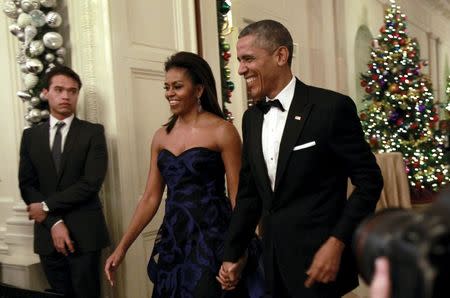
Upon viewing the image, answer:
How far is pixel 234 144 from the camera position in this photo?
8.30 ft

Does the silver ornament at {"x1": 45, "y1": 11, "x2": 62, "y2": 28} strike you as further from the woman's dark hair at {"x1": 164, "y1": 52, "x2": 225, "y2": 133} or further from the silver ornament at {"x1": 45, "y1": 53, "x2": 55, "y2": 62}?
the woman's dark hair at {"x1": 164, "y1": 52, "x2": 225, "y2": 133}

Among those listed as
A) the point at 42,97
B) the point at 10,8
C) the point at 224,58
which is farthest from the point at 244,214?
the point at 224,58

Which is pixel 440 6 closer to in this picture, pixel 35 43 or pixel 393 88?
pixel 393 88

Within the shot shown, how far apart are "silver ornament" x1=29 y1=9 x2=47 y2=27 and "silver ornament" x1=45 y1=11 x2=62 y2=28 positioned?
4cm

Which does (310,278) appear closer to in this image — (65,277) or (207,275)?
(207,275)

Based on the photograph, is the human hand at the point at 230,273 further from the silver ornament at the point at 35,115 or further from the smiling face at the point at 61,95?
the silver ornament at the point at 35,115

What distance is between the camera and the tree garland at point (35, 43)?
353cm

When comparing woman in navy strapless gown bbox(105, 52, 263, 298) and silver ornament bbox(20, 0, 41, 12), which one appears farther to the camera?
silver ornament bbox(20, 0, 41, 12)

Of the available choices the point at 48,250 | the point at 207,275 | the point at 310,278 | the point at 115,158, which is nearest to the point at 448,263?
the point at 310,278

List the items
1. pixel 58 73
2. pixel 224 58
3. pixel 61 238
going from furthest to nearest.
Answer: pixel 224 58 → pixel 58 73 → pixel 61 238

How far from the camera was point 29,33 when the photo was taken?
138 inches

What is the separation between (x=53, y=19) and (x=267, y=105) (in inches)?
83.3

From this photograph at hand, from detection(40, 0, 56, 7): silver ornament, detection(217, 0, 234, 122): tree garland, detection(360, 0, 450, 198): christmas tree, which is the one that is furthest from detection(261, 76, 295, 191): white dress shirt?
detection(360, 0, 450, 198): christmas tree

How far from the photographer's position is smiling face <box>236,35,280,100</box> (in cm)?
202
